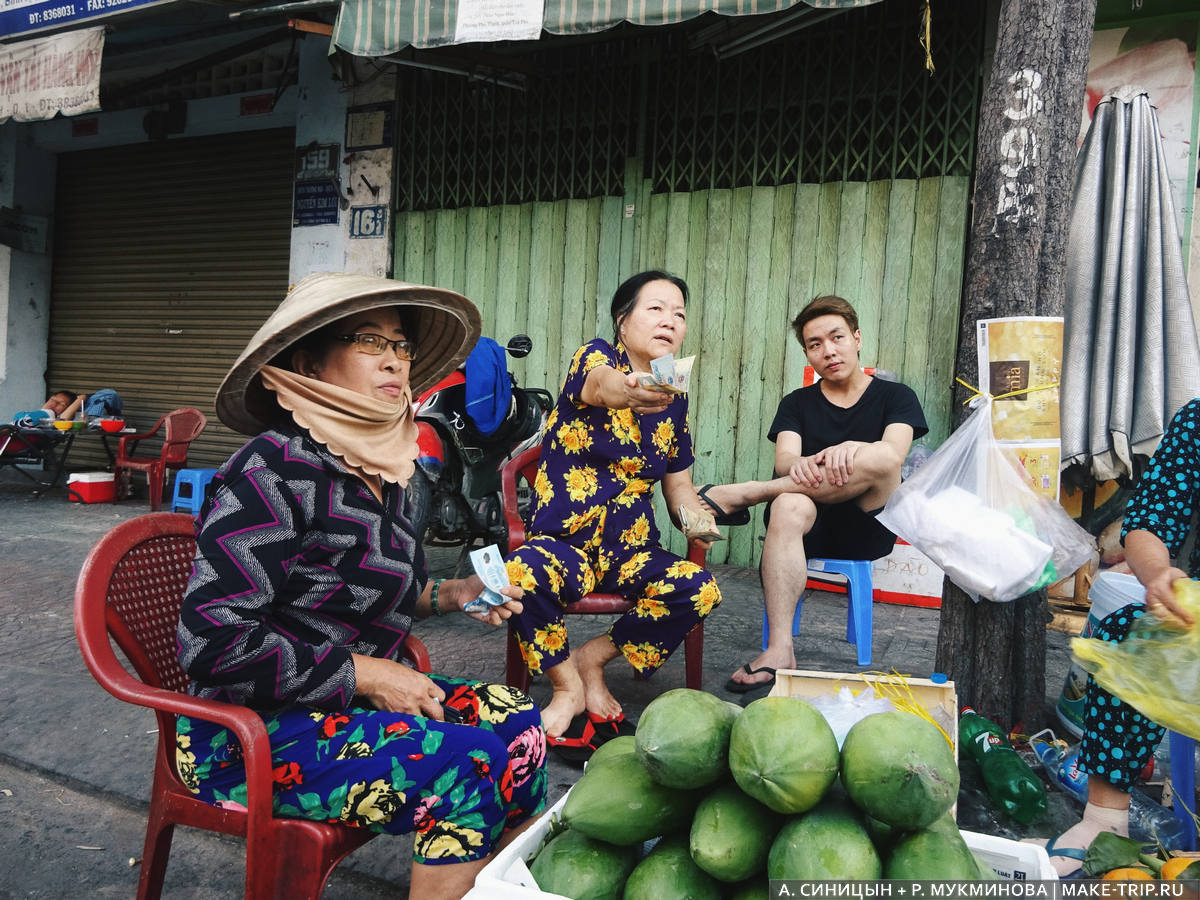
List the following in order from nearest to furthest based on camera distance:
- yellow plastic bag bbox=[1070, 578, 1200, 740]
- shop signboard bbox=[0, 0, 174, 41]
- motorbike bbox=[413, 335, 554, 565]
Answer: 1. yellow plastic bag bbox=[1070, 578, 1200, 740]
2. motorbike bbox=[413, 335, 554, 565]
3. shop signboard bbox=[0, 0, 174, 41]

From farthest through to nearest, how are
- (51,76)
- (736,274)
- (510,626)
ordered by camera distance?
(51,76)
(736,274)
(510,626)

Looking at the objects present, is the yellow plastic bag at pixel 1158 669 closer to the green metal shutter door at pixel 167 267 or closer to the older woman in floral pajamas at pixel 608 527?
the older woman in floral pajamas at pixel 608 527

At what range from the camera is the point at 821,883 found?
37.1 inches

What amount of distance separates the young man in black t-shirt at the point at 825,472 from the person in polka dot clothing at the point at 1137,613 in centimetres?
110

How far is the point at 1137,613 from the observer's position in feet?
7.14

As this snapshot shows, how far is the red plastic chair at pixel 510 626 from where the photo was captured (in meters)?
2.86

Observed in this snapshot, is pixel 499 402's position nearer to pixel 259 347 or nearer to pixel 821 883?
pixel 259 347

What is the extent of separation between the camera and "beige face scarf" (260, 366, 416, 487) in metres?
1.63

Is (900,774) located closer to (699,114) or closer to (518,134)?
(699,114)

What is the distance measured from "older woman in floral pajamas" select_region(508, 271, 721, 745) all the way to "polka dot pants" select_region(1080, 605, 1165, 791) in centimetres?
111

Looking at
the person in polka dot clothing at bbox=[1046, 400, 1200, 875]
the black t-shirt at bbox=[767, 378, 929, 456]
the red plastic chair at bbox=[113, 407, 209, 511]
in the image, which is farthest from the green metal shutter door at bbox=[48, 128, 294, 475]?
the person in polka dot clothing at bbox=[1046, 400, 1200, 875]

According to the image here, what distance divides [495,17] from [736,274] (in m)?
2.07

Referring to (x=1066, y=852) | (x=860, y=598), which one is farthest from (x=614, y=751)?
(x=860, y=598)

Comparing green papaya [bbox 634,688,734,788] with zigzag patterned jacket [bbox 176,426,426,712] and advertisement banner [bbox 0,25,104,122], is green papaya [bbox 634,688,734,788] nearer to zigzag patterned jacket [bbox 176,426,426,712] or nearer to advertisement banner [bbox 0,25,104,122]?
zigzag patterned jacket [bbox 176,426,426,712]
